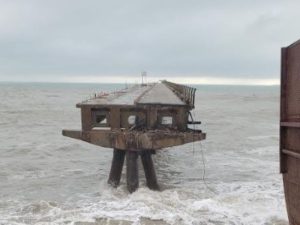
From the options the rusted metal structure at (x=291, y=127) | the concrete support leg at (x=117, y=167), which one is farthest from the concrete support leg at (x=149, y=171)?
the rusted metal structure at (x=291, y=127)

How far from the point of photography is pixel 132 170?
32.9ft

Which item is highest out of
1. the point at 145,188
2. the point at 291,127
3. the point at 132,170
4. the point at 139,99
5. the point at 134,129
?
the point at 139,99

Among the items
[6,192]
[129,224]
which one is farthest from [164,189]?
[6,192]

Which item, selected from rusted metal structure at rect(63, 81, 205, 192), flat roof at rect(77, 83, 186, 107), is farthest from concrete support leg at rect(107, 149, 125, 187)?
flat roof at rect(77, 83, 186, 107)

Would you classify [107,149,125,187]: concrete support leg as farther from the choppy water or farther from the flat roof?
the flat roof

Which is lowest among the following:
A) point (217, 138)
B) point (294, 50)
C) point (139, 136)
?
point (217, 138)

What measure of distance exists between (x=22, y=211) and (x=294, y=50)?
5782 mm

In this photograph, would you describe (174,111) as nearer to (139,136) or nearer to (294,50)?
(139,136)

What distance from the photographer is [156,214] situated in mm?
8633

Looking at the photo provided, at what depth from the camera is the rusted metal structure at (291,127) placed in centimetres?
593

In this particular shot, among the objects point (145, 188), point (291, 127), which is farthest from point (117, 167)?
point (291, 127)

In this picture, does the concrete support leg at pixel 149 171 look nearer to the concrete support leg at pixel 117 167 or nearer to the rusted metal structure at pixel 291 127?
the concrete support leg at pixel 117 167

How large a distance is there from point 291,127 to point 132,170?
462 cm

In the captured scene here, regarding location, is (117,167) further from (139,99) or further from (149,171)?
(139,99)
